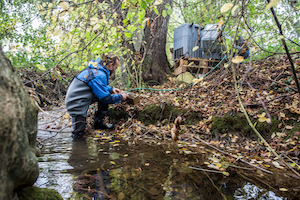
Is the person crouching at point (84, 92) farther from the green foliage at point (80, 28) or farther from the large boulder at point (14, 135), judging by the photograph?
the large boulder at point (14, 135)

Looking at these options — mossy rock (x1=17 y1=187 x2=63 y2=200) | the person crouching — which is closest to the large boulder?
mossy rock (x1=17 y1=187 x2=63 y2=200)

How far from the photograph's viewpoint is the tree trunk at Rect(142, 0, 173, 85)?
609cm

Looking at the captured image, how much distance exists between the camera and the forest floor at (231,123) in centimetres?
205

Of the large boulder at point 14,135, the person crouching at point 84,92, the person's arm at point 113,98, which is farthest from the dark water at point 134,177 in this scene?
the person's arm at point 113,98

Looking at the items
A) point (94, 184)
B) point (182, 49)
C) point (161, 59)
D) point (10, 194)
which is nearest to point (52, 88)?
point (161, 59)

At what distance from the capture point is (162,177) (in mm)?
1823

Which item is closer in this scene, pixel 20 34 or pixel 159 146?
pixel 159 146

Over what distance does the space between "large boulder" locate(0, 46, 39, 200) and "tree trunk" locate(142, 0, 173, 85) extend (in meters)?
5.05

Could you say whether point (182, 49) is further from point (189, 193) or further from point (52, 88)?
point (52, 88)

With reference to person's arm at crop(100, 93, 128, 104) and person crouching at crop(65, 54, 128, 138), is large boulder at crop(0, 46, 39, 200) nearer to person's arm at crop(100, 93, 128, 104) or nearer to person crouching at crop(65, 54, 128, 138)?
person crouching at crop(65, 54, 128, 138)

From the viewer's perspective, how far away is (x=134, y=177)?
5.94ft

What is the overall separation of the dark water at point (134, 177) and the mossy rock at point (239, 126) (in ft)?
3.49

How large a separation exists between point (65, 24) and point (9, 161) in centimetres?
231

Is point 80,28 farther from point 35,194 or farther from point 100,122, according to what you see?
point 35,194
